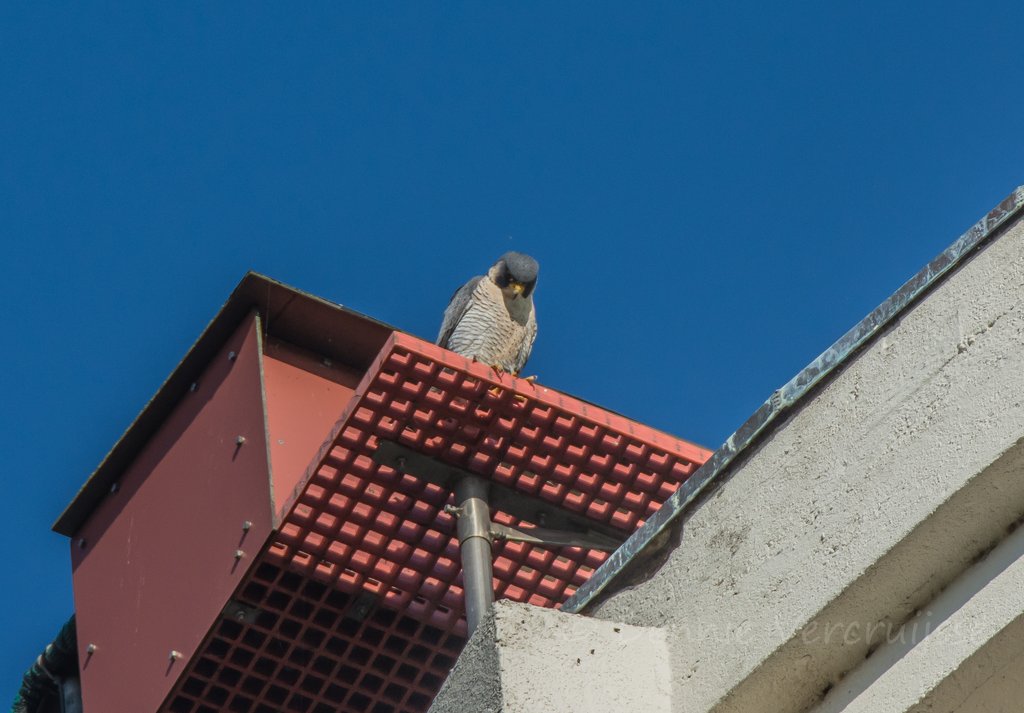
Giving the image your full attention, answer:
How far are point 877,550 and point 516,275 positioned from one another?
6.29 m

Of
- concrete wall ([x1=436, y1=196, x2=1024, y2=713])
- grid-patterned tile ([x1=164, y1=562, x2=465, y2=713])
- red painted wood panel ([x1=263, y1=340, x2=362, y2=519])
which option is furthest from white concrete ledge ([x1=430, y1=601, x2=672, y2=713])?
grid-patterned tile ([x1=164, y1=562, x2=465, y2=713])

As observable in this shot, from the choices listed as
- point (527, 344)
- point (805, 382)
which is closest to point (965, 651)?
point (805, 382)

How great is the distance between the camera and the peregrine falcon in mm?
8688

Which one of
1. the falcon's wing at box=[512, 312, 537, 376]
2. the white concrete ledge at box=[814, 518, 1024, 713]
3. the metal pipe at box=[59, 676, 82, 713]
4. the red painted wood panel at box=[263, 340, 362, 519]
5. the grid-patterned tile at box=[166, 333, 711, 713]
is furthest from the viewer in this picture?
the falcon's wing at box=[512, 312, 537, 376]

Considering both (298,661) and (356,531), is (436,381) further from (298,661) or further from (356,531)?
(298,661)

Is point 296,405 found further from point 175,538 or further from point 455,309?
point 455,309

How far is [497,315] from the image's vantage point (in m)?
8.72

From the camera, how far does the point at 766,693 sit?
2639 mm

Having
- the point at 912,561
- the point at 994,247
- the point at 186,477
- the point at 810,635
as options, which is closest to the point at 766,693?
the point at 810,635

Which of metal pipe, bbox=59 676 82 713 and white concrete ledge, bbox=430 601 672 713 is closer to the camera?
white concrete ledge, bbox=430 601 672 713

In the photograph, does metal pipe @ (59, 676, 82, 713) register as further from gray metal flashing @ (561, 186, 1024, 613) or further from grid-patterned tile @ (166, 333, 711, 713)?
gray metal flashing @ (561, 186, 1024, 613)

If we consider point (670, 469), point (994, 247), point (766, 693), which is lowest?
point (766, 693)

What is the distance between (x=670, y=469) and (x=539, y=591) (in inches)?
29.9

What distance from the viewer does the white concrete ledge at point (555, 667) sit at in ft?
8.73
